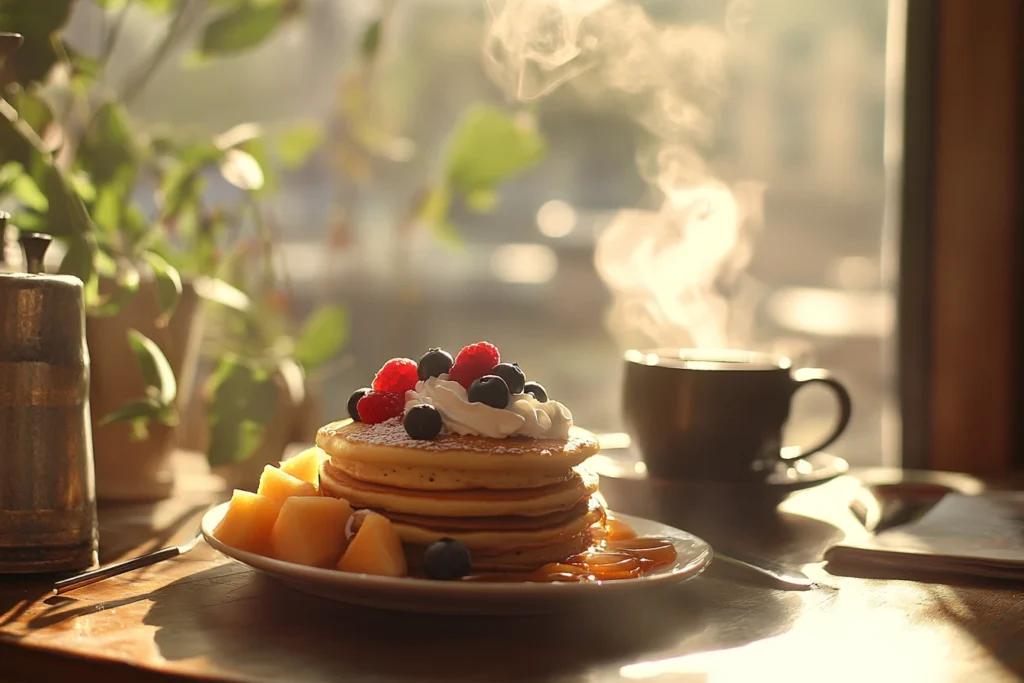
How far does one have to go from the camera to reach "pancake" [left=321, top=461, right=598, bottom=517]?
843mm

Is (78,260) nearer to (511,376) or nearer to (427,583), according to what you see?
(511,376)

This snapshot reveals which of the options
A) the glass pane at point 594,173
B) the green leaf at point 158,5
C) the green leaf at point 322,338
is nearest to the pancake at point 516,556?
the green leaf at point 322,338

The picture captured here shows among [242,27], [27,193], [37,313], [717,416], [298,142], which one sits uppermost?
[242,27]

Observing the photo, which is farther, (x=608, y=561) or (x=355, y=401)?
(x=355, y=401)

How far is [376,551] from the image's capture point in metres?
0.80

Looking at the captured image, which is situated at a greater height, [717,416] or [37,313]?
[37,313]

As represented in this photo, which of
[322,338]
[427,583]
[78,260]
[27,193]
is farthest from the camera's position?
[322,338]

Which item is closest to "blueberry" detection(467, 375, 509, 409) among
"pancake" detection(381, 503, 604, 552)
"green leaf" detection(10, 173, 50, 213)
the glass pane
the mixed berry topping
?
the mixed berry topping

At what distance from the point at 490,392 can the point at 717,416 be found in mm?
372

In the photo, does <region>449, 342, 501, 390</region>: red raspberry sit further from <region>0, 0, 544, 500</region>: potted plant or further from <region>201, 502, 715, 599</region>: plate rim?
<region>0, 0, 544, 500</region>: potted plant

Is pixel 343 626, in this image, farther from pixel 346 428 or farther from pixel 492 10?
pixel 492 10

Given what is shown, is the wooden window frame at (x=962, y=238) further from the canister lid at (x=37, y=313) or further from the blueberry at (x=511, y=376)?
the canister lid at (x=37, y=313)

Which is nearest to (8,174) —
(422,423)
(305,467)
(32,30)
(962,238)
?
(32,30)

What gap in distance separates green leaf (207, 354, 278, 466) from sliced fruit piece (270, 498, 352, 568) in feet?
1.37
